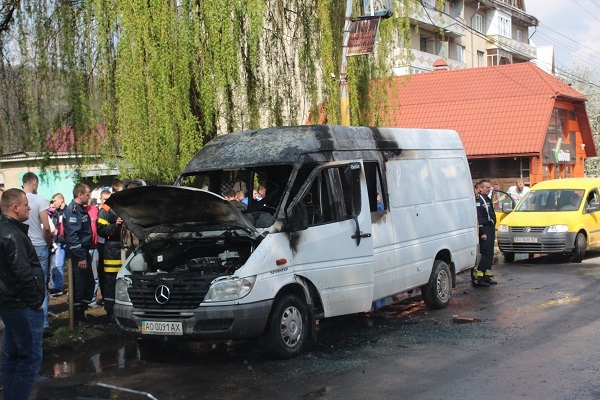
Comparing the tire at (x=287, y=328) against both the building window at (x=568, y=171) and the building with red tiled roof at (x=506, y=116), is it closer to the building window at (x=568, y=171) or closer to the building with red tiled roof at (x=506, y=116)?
the building with red tiled roof at (x=506, y=116)

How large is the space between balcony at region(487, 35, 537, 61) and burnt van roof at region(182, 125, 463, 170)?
147 feet

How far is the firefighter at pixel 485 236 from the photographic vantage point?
13516 millimetres

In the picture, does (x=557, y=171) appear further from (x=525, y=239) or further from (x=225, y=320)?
(x=225, y=320)

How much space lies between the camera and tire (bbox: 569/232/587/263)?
17047 mm

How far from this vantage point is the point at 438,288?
1116 cm

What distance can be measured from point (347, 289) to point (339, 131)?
192 cm

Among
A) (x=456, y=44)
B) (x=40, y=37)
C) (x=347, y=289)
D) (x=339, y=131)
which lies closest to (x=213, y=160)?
(x=339, y=131)

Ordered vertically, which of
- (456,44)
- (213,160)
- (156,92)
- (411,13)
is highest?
(456,44)

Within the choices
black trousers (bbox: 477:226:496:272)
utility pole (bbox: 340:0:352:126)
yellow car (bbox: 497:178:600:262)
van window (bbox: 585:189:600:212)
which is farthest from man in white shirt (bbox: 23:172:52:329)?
van window (bbox: 585:189:600:212)

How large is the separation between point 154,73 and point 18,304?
20.9 ft

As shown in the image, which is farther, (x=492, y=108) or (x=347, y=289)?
(x=492, y=108)

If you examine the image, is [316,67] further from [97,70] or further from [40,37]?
[40,37]

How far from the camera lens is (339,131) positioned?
9.21m

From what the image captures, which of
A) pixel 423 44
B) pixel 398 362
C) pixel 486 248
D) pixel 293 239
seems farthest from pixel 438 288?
pixel 423 44
